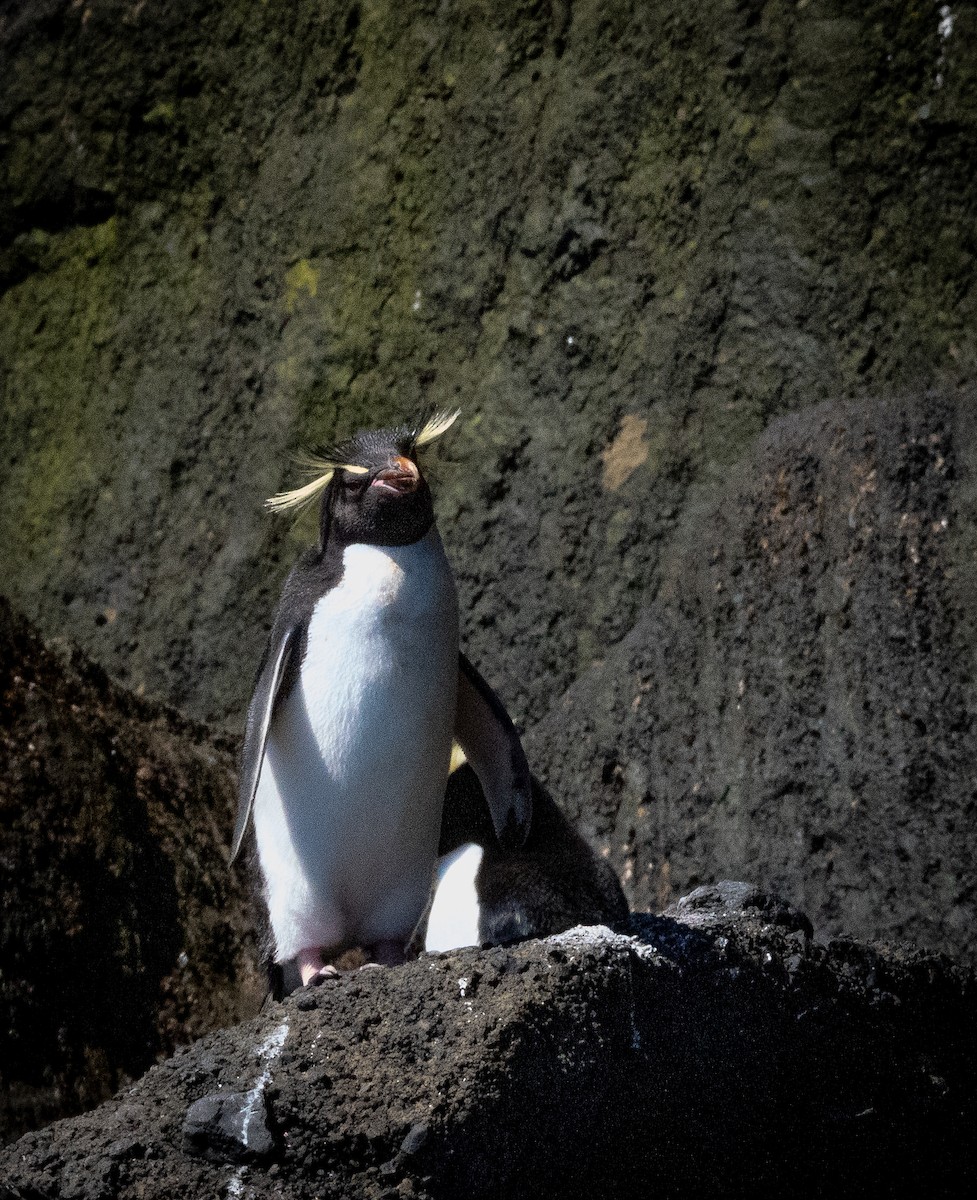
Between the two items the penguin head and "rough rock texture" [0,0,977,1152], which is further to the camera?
"rough rock texture" [0,0,977,1152]

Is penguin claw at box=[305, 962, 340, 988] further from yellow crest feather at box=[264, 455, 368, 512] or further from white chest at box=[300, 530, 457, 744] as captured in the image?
yellow crest feather at box=[264, 455, 368, 512]

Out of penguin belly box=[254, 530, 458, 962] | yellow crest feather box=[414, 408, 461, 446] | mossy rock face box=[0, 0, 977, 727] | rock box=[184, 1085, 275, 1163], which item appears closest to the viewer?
rock box=[184, 1085, 275, 1163]

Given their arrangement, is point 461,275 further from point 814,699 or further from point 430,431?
point 814,699

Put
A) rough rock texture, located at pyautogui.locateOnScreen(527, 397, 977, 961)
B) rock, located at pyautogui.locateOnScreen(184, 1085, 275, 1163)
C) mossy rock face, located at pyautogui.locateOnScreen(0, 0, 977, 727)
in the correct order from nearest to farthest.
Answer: rock, located at pyautogui.locateOnScreen(184, 1085, 275, 1163) → rough rock texture, located at pyautogui.locateOnScreen(527, 397, 977, 961) → mossy rock face, located at pyautogui.locateOnScreen(0, 0, 977, 727)

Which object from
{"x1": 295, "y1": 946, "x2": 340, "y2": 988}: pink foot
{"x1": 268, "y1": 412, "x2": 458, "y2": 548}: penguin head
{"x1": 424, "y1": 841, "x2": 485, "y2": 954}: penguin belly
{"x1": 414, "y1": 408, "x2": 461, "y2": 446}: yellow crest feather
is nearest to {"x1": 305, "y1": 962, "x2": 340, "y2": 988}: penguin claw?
{"x1": 295, "y1": 946, "x2": 340, "y2": 988}: pink foot

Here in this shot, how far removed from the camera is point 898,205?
367 cm

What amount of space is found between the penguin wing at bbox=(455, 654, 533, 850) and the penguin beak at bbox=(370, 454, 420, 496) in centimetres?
44

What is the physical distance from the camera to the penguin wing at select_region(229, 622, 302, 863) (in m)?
2.86

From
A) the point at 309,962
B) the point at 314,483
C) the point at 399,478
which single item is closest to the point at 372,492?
the point at 399,478

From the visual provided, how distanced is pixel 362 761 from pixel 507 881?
0.37 m

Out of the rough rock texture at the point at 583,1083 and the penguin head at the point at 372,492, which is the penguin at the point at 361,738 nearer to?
the penguin head at the point at 372,492

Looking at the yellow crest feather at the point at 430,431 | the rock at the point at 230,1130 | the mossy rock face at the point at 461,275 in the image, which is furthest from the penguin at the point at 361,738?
the mossy rock face at the point at 461,275

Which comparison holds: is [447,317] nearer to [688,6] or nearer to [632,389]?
[632,389]

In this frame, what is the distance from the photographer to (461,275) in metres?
4.48
